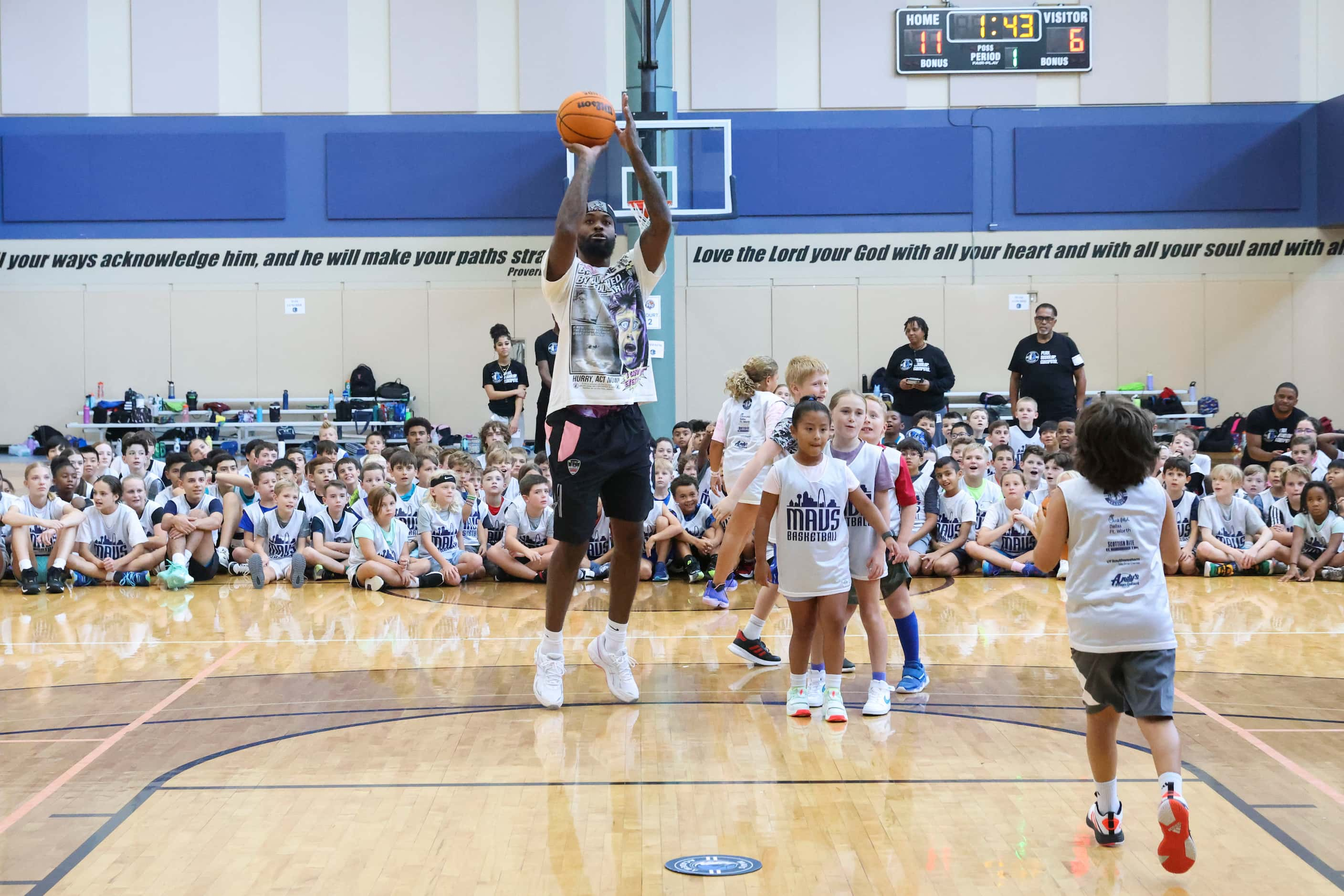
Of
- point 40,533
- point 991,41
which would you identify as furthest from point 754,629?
point 991,41

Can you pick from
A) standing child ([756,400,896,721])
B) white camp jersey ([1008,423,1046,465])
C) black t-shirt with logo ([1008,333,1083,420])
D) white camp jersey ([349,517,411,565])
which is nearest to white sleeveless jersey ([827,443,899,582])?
standing child ([756,400,896,721])

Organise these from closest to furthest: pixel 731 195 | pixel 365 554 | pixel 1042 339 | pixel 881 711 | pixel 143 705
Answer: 1. pixel 881 711
2. pixel 143 705
3. pixel 365 554
4. pixel 1042 339
5. pixel 731 195

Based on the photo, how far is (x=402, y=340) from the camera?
15.5m

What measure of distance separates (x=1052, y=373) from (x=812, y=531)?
7.58 meters

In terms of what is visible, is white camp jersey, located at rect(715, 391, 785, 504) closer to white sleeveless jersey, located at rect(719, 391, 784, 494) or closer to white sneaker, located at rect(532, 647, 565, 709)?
white sleeveless jersey, located at rect(719, 391, 784, 494)

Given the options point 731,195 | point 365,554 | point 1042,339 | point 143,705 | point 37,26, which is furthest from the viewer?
point 37,26

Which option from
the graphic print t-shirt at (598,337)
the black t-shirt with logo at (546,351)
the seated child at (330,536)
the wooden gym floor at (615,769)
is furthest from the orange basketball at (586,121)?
the black t-shirt with logo at (546,351)

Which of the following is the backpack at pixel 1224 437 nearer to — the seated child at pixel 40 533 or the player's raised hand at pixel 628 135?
the player's raised hand at pixel 628 135

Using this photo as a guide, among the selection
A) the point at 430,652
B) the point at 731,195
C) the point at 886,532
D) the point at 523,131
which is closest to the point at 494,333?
the point at 731,195

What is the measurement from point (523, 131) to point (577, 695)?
11.3m

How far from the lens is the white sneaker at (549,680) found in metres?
5.06

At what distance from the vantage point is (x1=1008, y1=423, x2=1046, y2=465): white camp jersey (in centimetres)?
1134

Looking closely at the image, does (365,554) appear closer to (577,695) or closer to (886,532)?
(577,695)

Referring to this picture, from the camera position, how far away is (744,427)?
6.82 meters
